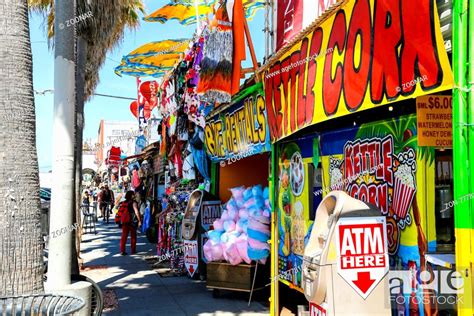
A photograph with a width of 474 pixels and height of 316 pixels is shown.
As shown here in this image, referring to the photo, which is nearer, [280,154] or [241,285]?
[280,154]

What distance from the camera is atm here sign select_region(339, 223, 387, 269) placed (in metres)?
3.48

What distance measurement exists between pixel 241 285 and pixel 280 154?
2.39 metres

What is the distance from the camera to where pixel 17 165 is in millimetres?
3289

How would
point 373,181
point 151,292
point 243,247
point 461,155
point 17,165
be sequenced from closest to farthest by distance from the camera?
point 461,155 → point 17,165 → point 373,181 → point 243,247 → point 151,292

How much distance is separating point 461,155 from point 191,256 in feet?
23.4

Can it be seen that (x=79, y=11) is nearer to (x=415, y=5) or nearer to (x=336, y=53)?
(x=336, y=53)

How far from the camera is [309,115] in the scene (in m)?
4.52

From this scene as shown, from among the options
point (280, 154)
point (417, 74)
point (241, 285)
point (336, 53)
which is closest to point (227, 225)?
point (241, 285)

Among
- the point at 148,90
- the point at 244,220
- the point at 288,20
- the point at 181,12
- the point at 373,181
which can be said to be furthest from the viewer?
the point at 148,90

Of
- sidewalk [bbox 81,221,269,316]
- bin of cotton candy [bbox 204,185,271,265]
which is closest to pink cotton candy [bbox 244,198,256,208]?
bin of cotton candy [bbox 204,185,271,265]

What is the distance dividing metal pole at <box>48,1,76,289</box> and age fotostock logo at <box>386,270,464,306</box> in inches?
114

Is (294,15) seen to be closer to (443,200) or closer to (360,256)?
(443,200)

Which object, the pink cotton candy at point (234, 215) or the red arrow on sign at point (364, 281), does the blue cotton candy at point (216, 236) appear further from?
the red arrow on sign at point (364, 281)

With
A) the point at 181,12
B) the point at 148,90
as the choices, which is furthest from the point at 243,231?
the point at 148,90
